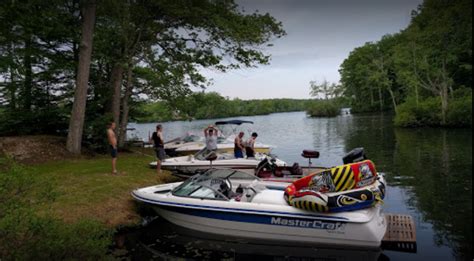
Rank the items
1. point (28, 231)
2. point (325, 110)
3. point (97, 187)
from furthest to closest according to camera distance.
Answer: point (325, 110), point (97, 187), point (28, 231)

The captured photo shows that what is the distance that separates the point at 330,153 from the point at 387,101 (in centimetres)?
5720

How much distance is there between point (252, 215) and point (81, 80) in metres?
10.2

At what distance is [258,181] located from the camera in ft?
33.7

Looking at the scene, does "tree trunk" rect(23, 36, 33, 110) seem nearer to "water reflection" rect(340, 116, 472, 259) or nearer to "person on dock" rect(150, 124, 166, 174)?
"person on dock" rect(150, 124, 166, 174)

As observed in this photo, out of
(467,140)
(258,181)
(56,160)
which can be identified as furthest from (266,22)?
(467,140)

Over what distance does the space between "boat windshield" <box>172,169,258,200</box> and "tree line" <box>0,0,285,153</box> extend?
25.0ft

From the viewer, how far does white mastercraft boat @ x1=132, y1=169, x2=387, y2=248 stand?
7570 mm

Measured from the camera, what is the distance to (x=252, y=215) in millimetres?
8188

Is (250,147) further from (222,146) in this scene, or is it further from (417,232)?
(417,232)

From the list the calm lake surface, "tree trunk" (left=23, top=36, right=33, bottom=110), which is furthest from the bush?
"tree trunk" (left=23, top=36, right=33, bottom=110)

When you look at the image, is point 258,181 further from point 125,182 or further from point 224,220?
point 125,182

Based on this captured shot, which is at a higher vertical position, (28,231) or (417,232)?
(28,231)

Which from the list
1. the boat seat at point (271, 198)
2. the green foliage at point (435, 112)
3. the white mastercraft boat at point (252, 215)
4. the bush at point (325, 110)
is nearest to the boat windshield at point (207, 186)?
the white mastercraft boat at point (252, 215)

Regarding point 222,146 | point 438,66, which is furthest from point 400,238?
point 438,66
